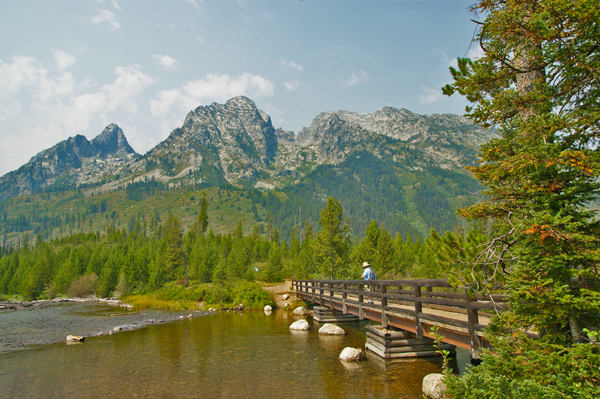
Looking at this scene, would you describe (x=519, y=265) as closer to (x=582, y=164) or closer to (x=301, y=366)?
(x=582, y=164)

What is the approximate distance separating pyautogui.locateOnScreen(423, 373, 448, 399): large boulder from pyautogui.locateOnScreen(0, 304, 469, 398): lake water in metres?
0.53

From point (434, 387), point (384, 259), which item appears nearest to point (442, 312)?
point (434, 387)

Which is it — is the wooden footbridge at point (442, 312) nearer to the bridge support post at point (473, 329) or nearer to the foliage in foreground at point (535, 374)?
the bridge support post at point (473, 329)

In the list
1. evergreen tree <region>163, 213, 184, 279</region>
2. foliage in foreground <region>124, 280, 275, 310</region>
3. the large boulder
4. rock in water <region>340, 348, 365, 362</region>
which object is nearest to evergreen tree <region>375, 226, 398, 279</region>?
foliage in foreground <region>124, 280, 275, 310</region>

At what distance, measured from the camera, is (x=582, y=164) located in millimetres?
5133

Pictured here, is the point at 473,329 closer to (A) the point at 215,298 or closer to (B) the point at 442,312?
(B) the point at 442,312

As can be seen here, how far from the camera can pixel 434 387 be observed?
9.34m

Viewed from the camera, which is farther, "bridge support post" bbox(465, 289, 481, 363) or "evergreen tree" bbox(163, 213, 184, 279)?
"evergreen tree" bbox(163, 213, 184, 279)

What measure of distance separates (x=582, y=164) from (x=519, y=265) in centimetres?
194

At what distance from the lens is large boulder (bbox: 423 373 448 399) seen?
920cm

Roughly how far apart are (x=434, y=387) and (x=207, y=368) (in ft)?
29.6

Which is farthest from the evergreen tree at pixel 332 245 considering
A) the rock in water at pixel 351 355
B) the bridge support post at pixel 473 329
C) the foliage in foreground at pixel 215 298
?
the bridge support post at pixel 473 329

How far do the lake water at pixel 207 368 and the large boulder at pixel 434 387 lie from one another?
532 mm

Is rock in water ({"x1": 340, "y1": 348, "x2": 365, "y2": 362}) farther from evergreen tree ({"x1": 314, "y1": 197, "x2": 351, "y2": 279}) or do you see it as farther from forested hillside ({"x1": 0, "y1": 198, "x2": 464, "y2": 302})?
forested hillside ({"x1": 0, "y1": 198, "x2": 464, "y2": 302})
